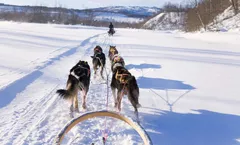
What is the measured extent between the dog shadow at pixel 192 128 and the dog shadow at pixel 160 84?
1756 mm

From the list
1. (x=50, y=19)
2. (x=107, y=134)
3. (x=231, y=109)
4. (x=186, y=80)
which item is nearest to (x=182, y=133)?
(x=107, y=134)

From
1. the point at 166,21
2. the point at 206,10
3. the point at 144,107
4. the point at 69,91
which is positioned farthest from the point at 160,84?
the point at 166,21

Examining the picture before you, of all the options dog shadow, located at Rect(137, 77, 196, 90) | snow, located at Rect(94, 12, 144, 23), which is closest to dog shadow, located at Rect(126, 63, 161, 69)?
dog shadow, located at Rect(137, 77, 196, 90)

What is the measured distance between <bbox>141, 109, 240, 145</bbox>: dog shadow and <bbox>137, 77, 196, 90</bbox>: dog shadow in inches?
69.2

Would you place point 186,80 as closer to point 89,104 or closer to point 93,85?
point 93,85

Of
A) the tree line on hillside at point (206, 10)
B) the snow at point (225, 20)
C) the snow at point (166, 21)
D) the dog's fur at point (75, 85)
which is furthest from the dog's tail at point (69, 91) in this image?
the snow at point (166, 21)

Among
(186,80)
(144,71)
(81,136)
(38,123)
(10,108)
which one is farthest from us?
(144,71)

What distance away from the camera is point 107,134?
3750mm

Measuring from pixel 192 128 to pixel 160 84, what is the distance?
281 cm

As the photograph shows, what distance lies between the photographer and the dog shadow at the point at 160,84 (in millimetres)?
6695

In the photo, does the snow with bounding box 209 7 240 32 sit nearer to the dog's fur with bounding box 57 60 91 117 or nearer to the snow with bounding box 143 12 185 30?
the dog's fur with bounding box 57 60 91 117

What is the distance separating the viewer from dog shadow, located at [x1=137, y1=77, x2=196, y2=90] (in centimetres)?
669

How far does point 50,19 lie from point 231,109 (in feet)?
252

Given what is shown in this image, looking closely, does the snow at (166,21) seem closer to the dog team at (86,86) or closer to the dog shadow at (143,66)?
the dog shadow at (143,66)
